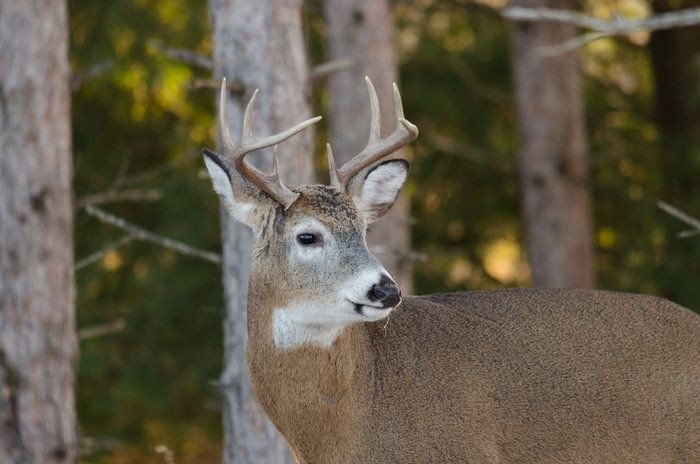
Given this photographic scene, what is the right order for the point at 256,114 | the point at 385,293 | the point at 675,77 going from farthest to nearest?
the point at 675,77 → the point at 256,114 → the point at 385,293

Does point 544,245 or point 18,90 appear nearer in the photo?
point 18,90

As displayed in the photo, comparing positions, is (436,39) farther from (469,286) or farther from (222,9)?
(222,9)

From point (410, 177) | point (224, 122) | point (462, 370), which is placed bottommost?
point (410, 177)

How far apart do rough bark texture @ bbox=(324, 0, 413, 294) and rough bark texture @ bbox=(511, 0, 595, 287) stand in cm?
165

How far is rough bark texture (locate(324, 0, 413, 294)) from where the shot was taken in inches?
396

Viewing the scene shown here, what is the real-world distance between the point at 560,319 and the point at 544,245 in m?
5.26

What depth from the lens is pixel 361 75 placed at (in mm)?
10094

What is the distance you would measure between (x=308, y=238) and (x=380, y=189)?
2.28ft

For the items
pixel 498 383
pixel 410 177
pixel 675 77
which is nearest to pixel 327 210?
pixel 498 383

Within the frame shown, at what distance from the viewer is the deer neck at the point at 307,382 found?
5805 mm

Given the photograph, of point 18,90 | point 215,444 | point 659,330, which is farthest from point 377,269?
point 215,444

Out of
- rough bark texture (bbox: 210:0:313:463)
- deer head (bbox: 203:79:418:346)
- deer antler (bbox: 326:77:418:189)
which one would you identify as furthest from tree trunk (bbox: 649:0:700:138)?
deer head (bbox: 203:79:418:346)

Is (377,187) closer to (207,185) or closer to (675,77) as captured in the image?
(207,185)

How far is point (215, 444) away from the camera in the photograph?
1511 centimetres
